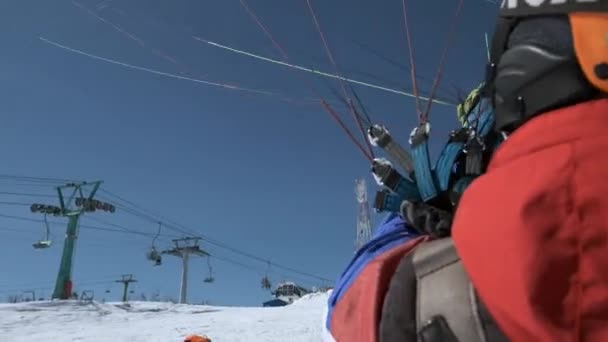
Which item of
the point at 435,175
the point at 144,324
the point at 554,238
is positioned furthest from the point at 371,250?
the point at 144,324

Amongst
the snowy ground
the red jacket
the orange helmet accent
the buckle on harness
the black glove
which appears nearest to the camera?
the red jacket

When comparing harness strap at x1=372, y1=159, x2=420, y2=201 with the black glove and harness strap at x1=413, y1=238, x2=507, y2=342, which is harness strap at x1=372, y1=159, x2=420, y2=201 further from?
harness strap at x1=413, y1=238, x2=507, y2=342

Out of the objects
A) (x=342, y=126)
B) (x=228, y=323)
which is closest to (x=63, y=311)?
(x=228, y=323)

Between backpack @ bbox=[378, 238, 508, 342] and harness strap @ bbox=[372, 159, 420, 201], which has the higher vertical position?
harness strap @ bbox=[372, 159, 420, 201]

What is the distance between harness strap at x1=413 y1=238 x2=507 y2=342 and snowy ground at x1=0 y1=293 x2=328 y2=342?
1029cm

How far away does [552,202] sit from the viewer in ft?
2.84

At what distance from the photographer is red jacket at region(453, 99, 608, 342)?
839 millimetres

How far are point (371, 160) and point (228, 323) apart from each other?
1366 cm

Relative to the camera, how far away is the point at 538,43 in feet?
3.56

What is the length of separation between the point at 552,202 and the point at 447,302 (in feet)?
1.01

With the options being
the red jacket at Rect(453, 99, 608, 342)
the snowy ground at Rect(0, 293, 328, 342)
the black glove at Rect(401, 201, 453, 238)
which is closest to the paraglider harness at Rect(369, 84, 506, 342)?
the black glove at Rect(401, 201, 453, 238)

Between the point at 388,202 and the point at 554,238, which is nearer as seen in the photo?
the point at 554,238

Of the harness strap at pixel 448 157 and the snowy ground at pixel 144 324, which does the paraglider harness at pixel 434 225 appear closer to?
the harness strap at pixel 448 157

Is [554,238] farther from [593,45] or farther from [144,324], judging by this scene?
[144,324]
